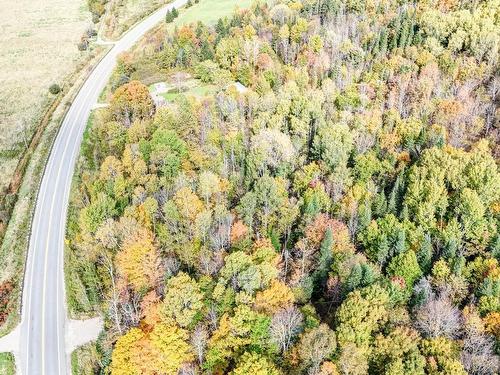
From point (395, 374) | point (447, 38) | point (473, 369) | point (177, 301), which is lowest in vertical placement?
point (473, 369)

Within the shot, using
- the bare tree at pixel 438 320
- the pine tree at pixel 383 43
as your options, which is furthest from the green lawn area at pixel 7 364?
the pine tree at pixel 383 43

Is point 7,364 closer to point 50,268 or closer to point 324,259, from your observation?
point 50,268

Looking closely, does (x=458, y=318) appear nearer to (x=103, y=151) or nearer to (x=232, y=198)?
(x=232, y=198)

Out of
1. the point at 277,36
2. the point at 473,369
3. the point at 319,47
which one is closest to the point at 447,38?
the point at 319,47

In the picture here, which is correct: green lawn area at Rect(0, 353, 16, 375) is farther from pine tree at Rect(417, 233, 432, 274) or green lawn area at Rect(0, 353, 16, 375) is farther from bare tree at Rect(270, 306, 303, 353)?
pine tree at Rect(417, 233, 432, 274)

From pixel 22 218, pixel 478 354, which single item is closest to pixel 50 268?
pixel 22 218

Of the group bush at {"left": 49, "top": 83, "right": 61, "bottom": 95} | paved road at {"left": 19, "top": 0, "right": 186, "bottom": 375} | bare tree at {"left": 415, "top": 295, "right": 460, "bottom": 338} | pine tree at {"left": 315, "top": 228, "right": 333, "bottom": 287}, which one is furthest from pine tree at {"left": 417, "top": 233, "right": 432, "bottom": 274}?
bush at {"left": 49, "top": 83, "right": 61, "bottom": 95}
